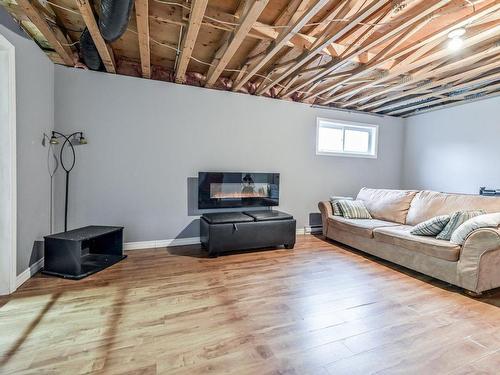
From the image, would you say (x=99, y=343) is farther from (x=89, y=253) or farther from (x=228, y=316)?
(x=89, y=253)

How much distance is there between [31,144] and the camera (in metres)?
2.58

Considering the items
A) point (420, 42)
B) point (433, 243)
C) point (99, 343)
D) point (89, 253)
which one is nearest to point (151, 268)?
point (89, 253)

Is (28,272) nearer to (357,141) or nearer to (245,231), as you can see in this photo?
(245,231)

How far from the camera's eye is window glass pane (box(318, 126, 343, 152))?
15.9 feet

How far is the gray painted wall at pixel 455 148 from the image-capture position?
4.15 meters

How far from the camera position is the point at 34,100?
2.65m

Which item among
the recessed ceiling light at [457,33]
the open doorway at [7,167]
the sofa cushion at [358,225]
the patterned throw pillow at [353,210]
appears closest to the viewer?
the open doorway at [7,167]

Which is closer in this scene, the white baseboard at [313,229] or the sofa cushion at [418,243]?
the sofa cushion at [418,243]

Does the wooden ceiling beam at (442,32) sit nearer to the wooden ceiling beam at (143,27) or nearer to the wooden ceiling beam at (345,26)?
the wooden ceiling beam at (345,26)

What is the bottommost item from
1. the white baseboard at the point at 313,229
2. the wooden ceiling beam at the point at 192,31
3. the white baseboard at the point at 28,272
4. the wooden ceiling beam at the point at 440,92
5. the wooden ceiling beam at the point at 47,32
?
the white baseboard at the point at 28,272

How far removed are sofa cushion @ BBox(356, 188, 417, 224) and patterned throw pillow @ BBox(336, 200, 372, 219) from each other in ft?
0.54

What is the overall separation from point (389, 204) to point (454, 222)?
4.28ft

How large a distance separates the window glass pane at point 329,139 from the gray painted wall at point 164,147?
0.29 m

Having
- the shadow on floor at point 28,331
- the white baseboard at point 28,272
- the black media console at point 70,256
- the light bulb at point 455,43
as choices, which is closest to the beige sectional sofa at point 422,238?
the light bulb at point 455,43
